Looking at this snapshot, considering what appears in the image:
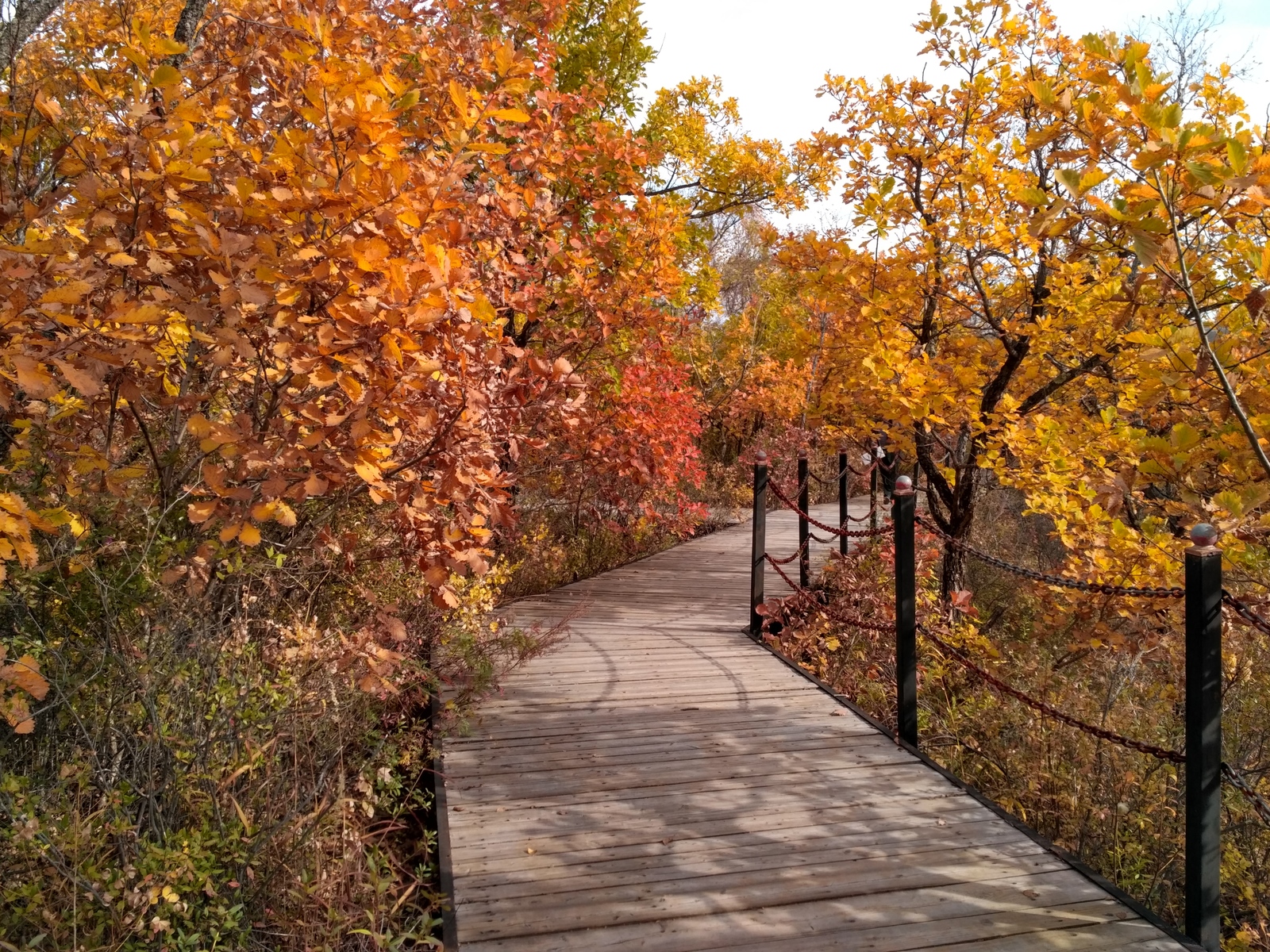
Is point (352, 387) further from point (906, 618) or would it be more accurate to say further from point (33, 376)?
point (906, 618)

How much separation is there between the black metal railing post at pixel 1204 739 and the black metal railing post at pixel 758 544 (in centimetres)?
330

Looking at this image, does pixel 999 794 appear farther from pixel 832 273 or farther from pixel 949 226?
pixel 949 226

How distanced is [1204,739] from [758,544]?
3602 millimetres

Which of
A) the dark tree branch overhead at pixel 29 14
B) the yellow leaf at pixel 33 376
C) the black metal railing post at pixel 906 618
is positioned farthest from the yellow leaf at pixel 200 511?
the black metal railing post at pixel 906 618

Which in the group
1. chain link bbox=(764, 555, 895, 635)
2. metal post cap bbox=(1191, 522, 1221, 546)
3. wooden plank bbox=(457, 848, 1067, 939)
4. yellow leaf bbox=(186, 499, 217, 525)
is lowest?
wooden plank bbox=(457, 848, 1067, 939)

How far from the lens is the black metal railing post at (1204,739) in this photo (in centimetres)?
260

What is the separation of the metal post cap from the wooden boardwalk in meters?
1.31

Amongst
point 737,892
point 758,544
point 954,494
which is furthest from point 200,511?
point 954,494

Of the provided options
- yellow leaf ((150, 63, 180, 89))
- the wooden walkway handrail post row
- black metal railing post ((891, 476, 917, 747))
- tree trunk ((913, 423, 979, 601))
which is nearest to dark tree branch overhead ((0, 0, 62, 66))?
yellow leaf ((150, 63, 180, 89))

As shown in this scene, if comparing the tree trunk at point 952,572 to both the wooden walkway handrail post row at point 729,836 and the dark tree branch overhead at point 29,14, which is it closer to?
the wooden walkway handrail post row at point 729,836

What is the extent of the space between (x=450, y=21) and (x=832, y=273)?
3380mm

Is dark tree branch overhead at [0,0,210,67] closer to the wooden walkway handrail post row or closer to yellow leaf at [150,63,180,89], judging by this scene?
yellow leaf at [150,63,180,89]

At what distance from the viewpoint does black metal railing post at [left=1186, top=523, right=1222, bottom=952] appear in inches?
102

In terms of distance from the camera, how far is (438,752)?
391cm
